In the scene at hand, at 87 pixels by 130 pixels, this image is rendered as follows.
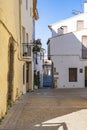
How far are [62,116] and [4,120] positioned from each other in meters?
2.12

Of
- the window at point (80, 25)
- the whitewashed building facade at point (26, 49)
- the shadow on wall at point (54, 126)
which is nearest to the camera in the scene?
the shadow on wall at point (54, 126)

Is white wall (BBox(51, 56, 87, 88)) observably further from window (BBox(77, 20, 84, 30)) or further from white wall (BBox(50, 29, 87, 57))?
window (BBox(77, 20, 84, 30))

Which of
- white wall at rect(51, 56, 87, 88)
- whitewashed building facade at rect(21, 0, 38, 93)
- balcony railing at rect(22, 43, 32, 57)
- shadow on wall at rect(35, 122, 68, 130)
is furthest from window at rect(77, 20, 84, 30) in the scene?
shadow on wall at rect(35, 122, 68, 130)

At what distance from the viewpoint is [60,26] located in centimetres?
4394

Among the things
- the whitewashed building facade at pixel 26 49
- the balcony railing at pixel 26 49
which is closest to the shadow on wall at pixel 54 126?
the whitewashed building facade at pixel 26 49

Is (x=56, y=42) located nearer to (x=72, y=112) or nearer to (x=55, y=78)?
(x=55, y=78)

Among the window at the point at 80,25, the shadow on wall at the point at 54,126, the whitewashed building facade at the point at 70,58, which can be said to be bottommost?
the shadow on wall at the point at 54,126

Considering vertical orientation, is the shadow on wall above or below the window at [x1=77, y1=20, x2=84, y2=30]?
below

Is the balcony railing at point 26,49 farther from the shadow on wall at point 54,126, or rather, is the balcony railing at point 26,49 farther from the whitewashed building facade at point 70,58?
the shadow on wall at point 54,126

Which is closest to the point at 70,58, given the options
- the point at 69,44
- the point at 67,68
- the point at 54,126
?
the point at 67,68

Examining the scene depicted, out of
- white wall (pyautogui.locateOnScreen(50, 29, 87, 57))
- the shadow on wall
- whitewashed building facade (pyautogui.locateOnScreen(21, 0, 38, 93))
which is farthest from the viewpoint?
white wall (pyautogui.locateOnScreen(50, 29, 87, 57))

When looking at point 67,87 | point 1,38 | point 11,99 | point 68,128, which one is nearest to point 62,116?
point 68,128

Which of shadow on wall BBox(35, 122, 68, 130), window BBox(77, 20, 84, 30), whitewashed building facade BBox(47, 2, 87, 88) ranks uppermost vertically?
window BBox(77, 20, 84, 30)

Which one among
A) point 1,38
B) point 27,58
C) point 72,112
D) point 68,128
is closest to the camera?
point 68,128
